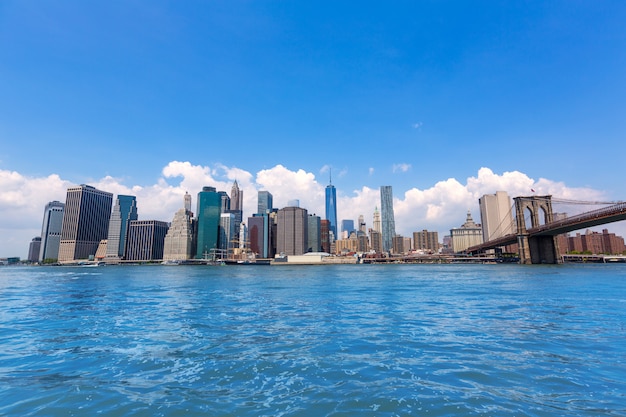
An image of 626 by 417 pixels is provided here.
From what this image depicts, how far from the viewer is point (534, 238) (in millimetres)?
116625

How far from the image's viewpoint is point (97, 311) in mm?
23719

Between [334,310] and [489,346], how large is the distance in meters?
11.5

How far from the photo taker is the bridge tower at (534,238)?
113125 mm

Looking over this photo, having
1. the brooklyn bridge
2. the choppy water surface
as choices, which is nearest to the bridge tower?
the brooklyn bridge

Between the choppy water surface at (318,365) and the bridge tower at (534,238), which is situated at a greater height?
the bridge tower at (534,238)

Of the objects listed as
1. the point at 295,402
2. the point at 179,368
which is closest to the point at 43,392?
the point at 179,368

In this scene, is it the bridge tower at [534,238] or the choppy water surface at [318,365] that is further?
the bridge tower at [534,238]

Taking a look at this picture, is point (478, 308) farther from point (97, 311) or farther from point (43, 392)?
point (97, 311)

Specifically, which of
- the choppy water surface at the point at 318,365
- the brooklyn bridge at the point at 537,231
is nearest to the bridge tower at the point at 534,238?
the brooklyn bridge at the point at 537,231

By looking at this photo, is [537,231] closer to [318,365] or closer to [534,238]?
[534,238]

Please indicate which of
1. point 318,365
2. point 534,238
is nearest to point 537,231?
point 534,238

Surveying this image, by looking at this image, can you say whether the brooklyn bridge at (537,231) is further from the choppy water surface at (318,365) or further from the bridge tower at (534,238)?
the choppy water surface at (318,365)

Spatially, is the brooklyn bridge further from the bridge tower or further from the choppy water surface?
the choppy water surface

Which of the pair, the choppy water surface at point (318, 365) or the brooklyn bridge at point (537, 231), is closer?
the choppy water surface at point (318, 365)
